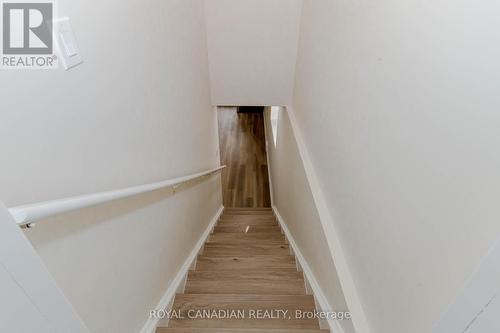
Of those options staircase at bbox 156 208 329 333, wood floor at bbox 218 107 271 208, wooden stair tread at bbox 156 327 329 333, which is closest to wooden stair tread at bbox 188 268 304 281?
staircase at bbox 156 208 329 333

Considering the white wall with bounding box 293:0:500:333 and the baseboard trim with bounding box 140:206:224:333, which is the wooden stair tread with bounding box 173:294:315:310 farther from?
the white wall with bounding box 293:0:500:333

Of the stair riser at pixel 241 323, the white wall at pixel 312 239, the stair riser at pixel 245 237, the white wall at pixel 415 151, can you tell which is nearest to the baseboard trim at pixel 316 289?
the white wall at pixel 312 239

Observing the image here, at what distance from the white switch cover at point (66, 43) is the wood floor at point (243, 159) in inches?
194

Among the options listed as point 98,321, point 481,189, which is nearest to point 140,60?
point 98,321

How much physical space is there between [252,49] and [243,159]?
12.6ft

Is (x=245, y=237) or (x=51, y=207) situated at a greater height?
(x=51, y=207)

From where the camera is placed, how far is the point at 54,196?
2.46 feet

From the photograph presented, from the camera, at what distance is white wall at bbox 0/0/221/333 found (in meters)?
0.69

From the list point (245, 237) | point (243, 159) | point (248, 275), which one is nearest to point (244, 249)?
point (245, 237)

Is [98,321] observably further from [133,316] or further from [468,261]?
[468,261]

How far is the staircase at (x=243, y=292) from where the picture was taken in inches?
63.3

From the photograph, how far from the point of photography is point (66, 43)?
0.80 metres

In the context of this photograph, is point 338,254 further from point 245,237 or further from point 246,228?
point 246,228

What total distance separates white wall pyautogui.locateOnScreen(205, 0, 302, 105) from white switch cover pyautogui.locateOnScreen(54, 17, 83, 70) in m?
2.34
